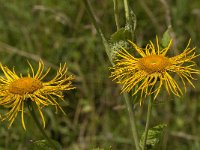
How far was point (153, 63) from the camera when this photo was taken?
191 centimetres

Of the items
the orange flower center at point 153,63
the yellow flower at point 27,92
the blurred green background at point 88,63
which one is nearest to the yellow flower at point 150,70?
the orange flower center at point 153,63

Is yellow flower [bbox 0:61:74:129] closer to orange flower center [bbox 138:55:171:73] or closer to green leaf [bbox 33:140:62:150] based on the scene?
green leaf [bbox 33:140:62:150]

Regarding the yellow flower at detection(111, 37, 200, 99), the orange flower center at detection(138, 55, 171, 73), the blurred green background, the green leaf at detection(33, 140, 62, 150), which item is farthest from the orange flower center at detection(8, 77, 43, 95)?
the blurred green background

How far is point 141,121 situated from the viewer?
3.40m

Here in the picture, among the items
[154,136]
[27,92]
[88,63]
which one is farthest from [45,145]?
[88,63]

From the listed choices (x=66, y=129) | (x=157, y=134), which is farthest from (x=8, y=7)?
(x=157, y=134)

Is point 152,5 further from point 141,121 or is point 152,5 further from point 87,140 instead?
point 87,140

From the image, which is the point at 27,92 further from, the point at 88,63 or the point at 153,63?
the point at 88,63

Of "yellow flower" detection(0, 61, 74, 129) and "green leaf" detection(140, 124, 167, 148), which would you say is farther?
"green leaf" detection(140, 124, 167, 148)

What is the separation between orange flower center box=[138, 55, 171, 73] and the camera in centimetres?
189

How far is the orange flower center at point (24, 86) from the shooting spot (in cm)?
194

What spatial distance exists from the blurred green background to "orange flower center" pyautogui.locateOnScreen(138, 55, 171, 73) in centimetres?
100

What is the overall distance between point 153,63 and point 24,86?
1.86 ft

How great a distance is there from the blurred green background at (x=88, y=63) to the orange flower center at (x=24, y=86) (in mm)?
815
